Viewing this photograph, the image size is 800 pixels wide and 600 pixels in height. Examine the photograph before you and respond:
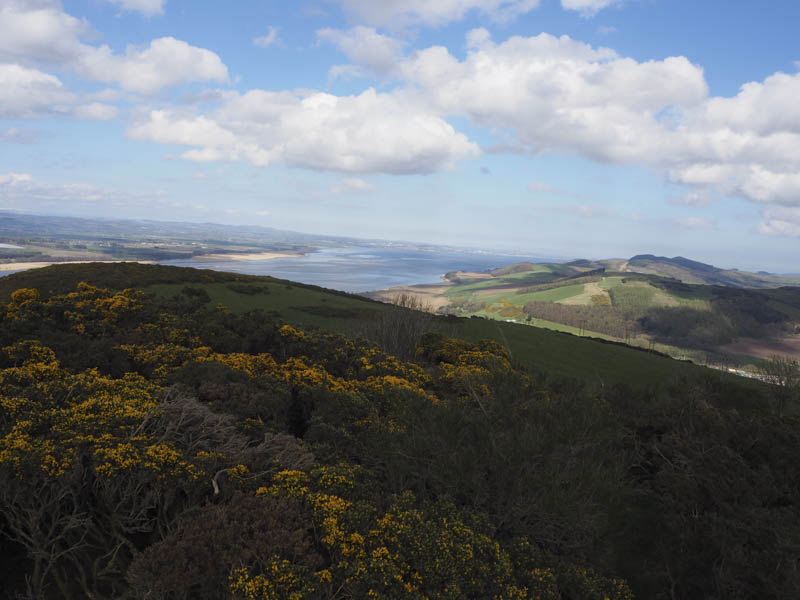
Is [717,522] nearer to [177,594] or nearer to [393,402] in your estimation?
[393,402]

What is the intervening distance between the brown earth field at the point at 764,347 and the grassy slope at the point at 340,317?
140 m

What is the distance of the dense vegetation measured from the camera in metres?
7.57

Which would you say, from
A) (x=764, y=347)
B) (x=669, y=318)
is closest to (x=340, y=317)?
(x=669, y=318)

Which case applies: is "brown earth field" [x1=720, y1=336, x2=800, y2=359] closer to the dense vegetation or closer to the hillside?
the hillside

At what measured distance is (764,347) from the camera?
513 ft

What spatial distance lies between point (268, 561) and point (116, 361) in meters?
11.9

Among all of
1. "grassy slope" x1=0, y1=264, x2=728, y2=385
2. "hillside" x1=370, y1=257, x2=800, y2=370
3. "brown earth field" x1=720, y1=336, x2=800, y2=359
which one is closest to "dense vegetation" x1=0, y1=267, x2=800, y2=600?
"grassy slope" x1=0, y1=264, x2=728, y2=385

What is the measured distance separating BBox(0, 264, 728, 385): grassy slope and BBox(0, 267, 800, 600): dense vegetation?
740 inches

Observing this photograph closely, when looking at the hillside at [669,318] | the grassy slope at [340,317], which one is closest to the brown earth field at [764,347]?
the hillside at [669,318]

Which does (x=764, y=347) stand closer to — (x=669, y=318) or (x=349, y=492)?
(x=669, y=318)

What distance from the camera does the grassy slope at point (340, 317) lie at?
36062 mm

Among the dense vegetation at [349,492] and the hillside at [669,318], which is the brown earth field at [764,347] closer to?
the hillside at [669,318]

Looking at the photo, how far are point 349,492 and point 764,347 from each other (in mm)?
199044

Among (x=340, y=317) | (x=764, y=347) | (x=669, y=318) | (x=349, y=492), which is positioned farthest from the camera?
(x=669, y=318)
